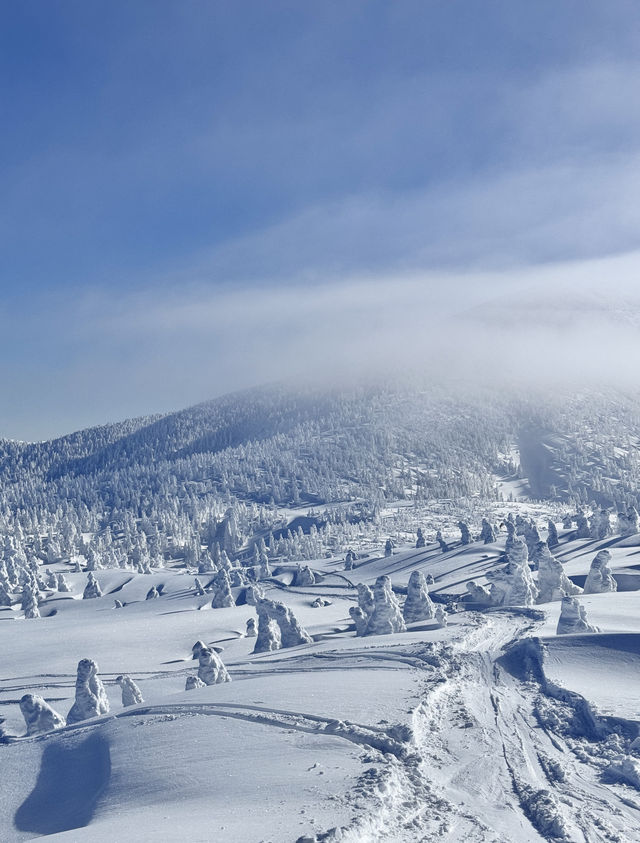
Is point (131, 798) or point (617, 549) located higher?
point (131, 798)

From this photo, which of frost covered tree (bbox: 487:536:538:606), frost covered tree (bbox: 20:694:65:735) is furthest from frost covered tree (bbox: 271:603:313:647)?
frost covered tree (bbox: 20:694:65:735)

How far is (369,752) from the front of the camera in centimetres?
1869

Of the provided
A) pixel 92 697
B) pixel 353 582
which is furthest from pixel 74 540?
pixel 92 697

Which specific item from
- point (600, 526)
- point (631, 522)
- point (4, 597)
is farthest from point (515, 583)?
point (4, 597)

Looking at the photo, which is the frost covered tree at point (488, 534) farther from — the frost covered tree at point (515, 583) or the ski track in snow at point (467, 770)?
the ski track in snow at point (467, 770)

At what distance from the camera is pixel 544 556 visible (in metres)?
68.3

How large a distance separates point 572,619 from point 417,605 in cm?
2443

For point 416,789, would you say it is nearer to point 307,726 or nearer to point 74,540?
point 307,726

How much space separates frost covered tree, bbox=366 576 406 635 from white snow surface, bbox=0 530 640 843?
42.9 feet

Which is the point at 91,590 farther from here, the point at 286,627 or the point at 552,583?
the point at 552,583

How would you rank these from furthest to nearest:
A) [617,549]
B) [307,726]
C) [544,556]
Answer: [617,549]
[544,556]
[307,726]

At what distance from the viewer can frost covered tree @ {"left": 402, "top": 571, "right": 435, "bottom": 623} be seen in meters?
63.7

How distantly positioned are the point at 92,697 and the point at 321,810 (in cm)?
2680

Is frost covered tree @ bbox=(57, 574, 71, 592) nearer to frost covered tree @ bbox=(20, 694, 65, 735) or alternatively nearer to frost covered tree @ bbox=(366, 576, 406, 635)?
frost covered tree @ bbox=(366, 576, 406, 635)
